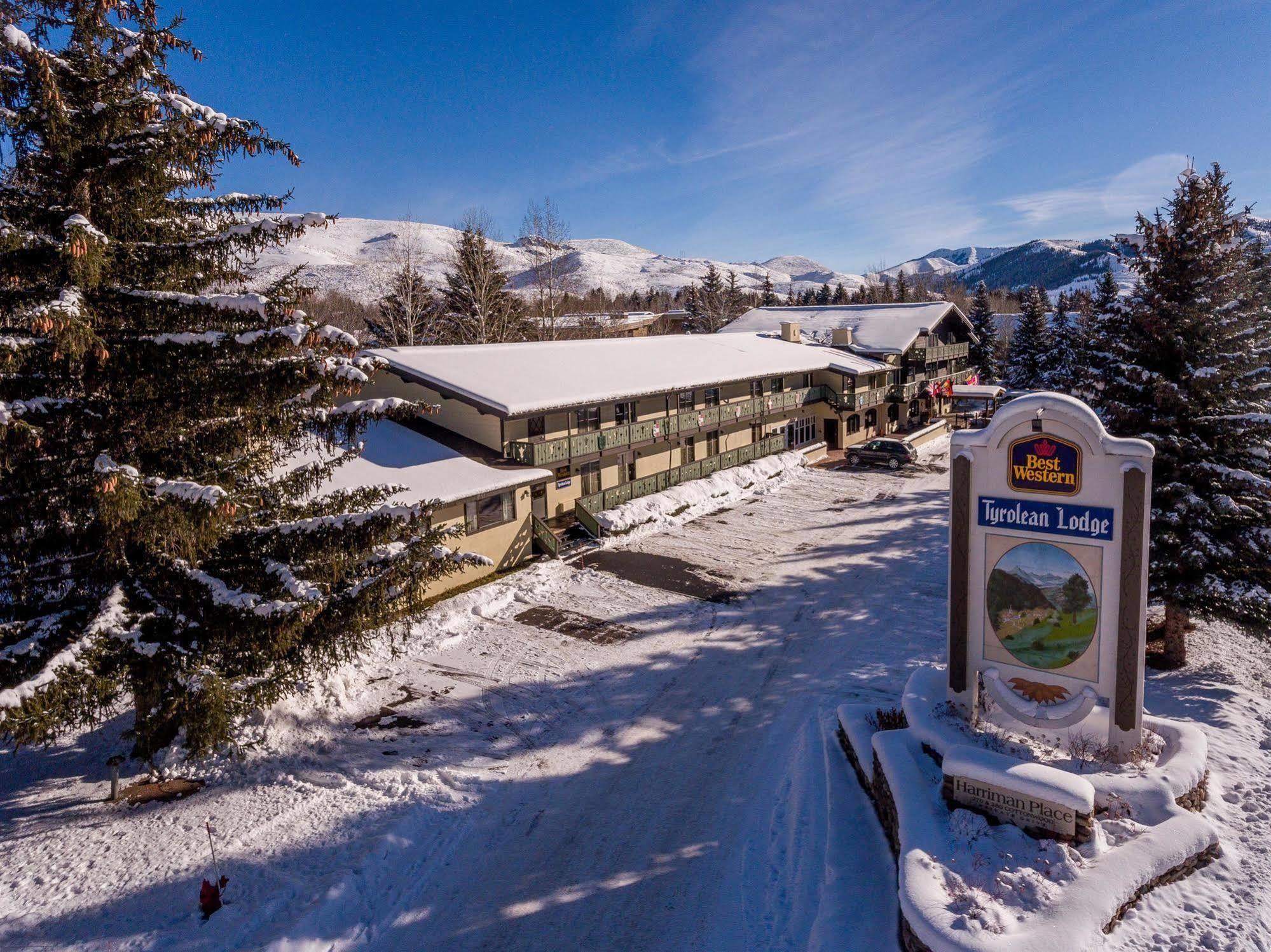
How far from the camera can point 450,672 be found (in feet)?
55.3

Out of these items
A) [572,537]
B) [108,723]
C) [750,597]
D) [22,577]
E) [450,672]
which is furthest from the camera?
[572,537]

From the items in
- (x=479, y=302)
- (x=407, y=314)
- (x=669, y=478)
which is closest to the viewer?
(x=669, y=478)

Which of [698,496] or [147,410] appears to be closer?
[147,410]

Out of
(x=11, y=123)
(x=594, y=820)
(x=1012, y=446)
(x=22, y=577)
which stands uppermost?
(x=11, y=123)

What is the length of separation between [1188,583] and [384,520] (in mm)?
16387

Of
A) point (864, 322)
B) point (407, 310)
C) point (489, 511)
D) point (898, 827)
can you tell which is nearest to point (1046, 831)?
point (898, 827)

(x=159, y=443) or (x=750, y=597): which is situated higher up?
(x=159, y=443)

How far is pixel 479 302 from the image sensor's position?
151 ft

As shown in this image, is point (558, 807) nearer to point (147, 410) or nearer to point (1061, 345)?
point (147, 410)

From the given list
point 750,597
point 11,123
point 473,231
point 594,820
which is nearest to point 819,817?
point 594,820

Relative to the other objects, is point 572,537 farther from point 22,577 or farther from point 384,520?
point 22,577

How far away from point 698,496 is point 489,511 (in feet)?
35.2

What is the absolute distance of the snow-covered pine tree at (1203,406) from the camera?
1509 cm

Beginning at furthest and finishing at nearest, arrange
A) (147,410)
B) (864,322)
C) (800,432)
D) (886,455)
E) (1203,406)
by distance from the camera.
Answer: (864,322), (800,432), (886,455), (1203,406), (147,410)
